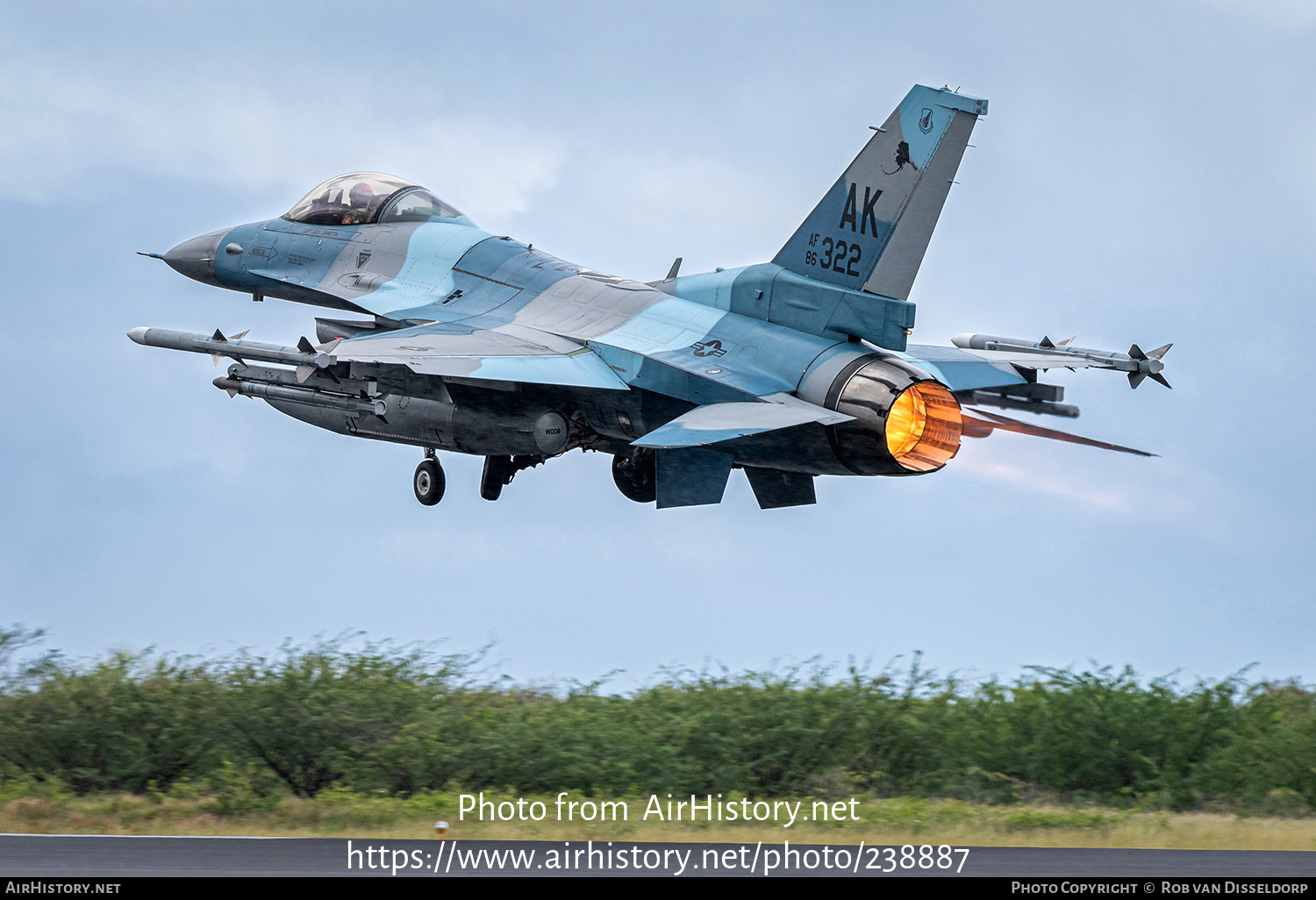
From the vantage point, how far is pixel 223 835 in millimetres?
12203

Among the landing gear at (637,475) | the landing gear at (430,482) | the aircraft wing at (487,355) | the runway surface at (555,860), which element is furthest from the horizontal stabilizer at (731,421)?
the landing gear at (430,482)

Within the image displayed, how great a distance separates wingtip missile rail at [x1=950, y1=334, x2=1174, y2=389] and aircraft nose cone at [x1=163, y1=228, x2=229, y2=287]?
10400 millimetres

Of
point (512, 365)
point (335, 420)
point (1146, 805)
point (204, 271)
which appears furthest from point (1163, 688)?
point (204, 271)

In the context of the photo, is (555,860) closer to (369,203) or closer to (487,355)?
(487,355)

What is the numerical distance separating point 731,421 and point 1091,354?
19.3 ft

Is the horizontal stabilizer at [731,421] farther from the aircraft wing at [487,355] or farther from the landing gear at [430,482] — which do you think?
the landing gear at [430,482]

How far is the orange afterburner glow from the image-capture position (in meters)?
13.5

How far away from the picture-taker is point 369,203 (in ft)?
62.6

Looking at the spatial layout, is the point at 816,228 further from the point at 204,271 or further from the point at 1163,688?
the point at 204,271

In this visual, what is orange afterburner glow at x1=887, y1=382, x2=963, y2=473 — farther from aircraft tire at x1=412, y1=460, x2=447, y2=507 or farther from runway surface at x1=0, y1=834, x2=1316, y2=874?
aircraft tire at x1=412, y1=460, x2=447, y2=507

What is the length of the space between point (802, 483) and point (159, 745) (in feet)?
24.6

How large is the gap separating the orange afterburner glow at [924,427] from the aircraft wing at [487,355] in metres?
3.05

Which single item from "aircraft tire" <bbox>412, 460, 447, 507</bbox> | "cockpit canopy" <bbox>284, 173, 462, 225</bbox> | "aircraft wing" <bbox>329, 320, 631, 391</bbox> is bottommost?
"aircraft tire" <bbox>412, 460, 447, 507</bbox>

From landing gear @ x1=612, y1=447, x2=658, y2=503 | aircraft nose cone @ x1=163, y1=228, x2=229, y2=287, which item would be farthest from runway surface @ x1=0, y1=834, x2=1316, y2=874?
aircraft nose cone @ x1=163, y1=228, x2=229, y2=287
